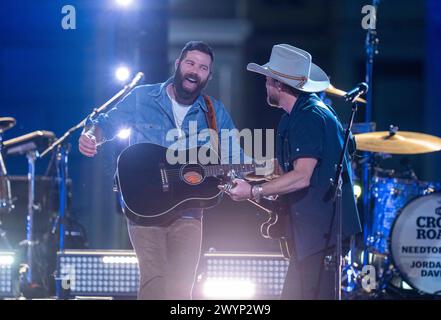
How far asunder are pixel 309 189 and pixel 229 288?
6.63ft

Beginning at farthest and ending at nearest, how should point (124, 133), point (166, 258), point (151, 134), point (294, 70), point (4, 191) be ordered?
point (4, 191) → point (124, 133) → point (151, 134) → point (166, 258) → point (294, 70)

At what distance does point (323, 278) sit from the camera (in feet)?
15.0

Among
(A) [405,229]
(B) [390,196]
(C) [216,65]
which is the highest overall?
(C) [216,65]

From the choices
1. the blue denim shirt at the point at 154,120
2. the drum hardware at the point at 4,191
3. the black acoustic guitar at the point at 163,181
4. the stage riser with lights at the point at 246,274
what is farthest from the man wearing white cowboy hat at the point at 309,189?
the drum hardware at the point at 4,191

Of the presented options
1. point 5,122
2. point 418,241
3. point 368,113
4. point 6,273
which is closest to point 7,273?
point 6,273

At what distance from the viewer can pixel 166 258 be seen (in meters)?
5.16

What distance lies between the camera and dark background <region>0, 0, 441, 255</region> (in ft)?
25.1

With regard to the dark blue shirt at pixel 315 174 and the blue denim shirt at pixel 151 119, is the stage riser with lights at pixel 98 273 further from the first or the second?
the dark blue shirt at pixel 315 174

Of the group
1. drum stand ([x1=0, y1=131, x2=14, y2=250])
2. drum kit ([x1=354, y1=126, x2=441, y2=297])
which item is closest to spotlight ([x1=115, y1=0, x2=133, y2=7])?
drum stand ([x1=0, y1=131, x2=14, y2=250])

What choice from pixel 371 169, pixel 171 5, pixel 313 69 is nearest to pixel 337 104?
pixel 371 169

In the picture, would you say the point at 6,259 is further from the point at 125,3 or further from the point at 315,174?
the point at 315,174

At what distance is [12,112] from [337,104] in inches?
130

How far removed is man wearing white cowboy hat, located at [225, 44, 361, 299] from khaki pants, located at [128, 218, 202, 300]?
1.67 feet
